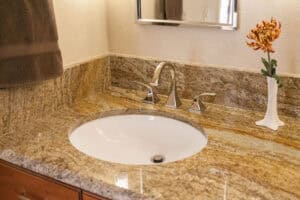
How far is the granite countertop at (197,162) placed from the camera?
0.92m

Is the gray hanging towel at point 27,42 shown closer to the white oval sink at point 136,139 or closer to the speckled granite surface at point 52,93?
the speckled granite surface at point 52,93

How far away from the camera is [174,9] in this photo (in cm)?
143

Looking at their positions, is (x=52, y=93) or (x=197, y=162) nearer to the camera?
(x=197, y=162)

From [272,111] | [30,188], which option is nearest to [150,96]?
[272,111]

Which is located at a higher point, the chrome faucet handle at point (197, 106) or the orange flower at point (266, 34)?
Result: the orange flower at point (266, 34)

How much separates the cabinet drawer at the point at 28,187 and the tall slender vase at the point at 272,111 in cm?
67

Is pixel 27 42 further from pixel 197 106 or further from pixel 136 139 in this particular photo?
pixel 197 106

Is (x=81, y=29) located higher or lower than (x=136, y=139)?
higher

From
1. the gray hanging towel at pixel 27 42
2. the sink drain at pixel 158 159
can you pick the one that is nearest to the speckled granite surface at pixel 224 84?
the sink drain at pixel 158 159

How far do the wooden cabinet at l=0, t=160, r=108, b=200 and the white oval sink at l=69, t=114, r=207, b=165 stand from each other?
174 mm

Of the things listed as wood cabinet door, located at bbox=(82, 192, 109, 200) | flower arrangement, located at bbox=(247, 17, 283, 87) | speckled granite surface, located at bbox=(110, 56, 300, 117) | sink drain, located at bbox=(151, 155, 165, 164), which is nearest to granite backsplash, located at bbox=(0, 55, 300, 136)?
speckled granite surface, located at bbox=(110, 56, 300, 117)

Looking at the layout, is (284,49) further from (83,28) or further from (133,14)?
(83,28)

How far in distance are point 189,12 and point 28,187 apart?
A: 0.85 meters

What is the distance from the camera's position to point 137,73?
1594 millimetres
